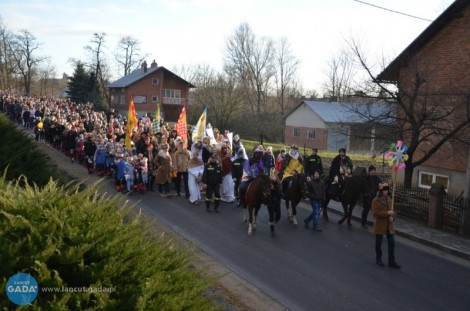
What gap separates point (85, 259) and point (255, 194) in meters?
8.93

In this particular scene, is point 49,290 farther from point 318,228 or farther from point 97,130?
point 97,130

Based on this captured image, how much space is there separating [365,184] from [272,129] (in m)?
48.9

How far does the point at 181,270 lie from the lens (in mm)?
3783

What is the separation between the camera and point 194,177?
15656mm

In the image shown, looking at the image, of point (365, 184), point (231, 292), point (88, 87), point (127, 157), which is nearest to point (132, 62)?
point (88, 87)

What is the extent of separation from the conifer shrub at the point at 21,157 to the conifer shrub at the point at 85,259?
4049 millimetres

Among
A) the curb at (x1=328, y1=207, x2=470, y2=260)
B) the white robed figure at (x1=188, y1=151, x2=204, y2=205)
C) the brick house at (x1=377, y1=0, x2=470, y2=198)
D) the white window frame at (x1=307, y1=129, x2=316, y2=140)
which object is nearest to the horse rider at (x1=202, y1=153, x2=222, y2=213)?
the white robed figure at (x1=188, y1=151, x2=204, y2=205)

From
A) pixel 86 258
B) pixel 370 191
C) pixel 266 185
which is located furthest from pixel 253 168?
pixel 86 258

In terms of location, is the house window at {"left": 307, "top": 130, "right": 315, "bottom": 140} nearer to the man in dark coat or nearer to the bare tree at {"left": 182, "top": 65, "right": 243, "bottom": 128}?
the bare tree at {"left": 182, "top": 65, "right": 243, "bottom": 128}

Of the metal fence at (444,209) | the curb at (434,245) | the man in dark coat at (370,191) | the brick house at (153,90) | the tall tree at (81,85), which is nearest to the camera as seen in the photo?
the curb at (434,245)

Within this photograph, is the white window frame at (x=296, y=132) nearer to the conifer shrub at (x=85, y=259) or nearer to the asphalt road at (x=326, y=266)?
the asphalt road at (x=326, y=266)

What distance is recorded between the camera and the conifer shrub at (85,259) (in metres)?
3.15

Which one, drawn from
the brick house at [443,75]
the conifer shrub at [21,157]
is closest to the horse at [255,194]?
the conifer shrub at [21,157]

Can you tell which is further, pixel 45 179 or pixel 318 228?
pixel 318 228
